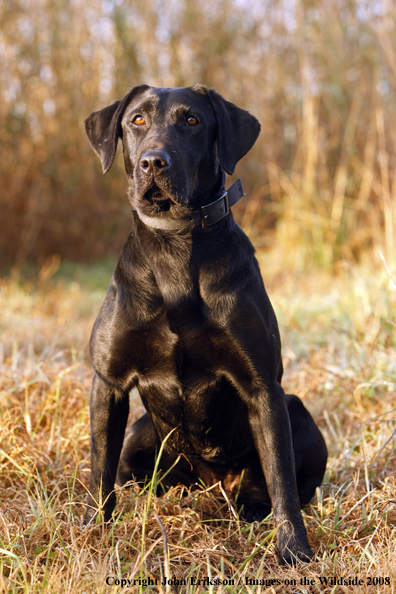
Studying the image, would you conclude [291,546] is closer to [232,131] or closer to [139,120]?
[232,131]

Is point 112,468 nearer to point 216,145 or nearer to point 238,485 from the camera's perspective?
point 238,485

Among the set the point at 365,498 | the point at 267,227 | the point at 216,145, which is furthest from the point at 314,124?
the point at 365,498

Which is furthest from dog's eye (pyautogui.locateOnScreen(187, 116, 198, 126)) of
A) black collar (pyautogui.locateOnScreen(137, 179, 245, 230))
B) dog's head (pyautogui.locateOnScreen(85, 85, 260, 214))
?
black collar (pyautogui.locateOnScreen(137, 179, 245, 230))

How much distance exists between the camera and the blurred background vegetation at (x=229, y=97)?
5941 mm

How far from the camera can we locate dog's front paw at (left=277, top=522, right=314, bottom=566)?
5.52 feet

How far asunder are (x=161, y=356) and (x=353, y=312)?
7.97ft

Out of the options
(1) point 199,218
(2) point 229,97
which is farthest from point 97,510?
(2) point 229,97

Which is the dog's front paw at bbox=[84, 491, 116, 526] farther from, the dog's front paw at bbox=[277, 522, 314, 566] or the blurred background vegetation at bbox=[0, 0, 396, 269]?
the blurred background vegetation at bbox=[0, 0, 396, 269]

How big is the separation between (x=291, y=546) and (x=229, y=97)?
7.25 m

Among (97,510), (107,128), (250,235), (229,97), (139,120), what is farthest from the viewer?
(229,97)

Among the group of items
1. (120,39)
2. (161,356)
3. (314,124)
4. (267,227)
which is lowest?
(267,227)

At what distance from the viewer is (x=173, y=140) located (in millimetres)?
1893

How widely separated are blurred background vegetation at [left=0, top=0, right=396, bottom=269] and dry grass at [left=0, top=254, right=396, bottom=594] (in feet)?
6.65

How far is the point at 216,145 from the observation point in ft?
6.79
